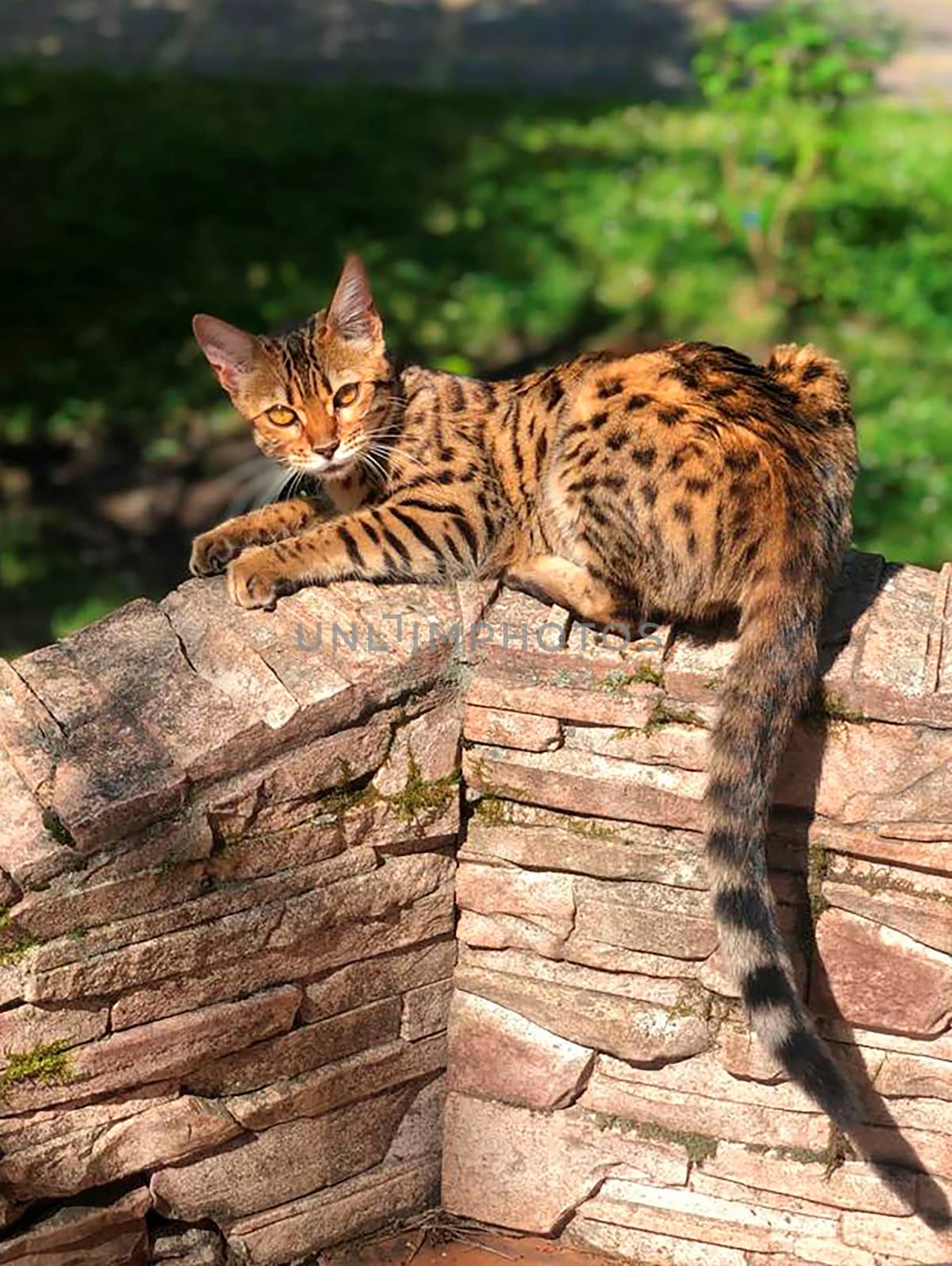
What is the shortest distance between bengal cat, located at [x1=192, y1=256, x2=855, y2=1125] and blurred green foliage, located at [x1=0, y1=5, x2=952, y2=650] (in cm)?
239

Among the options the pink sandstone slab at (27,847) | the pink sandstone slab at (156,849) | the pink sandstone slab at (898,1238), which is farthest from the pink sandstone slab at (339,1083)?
the pink sandstone slab at (898,1238)

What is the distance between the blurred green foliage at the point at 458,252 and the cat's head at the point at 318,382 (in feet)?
7.70

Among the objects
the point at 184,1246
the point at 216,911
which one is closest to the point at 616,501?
the point at 216,911

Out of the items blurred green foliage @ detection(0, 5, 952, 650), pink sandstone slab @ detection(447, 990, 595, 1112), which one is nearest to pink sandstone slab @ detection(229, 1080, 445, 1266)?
pink sandstone slab @ detection(447, 990, 595, 1112)

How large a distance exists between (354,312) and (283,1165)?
2080 mm

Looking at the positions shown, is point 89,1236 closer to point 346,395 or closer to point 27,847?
point 27,847

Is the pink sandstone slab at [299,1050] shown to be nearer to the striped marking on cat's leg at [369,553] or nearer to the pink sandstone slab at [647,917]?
the pink sandstone slab at [647,917]

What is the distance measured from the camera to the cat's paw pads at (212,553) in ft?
12.5

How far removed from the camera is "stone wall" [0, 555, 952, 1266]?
323 centimetres

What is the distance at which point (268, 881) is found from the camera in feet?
11.0

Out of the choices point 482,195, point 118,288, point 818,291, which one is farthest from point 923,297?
point 118,288

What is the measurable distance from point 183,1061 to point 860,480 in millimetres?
4579

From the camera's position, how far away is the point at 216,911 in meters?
3.30

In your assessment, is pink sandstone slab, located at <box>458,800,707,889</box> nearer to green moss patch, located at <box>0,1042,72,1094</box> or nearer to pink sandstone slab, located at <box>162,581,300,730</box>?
pink sandstone slab, located at <box>162,581,300,730</box>
